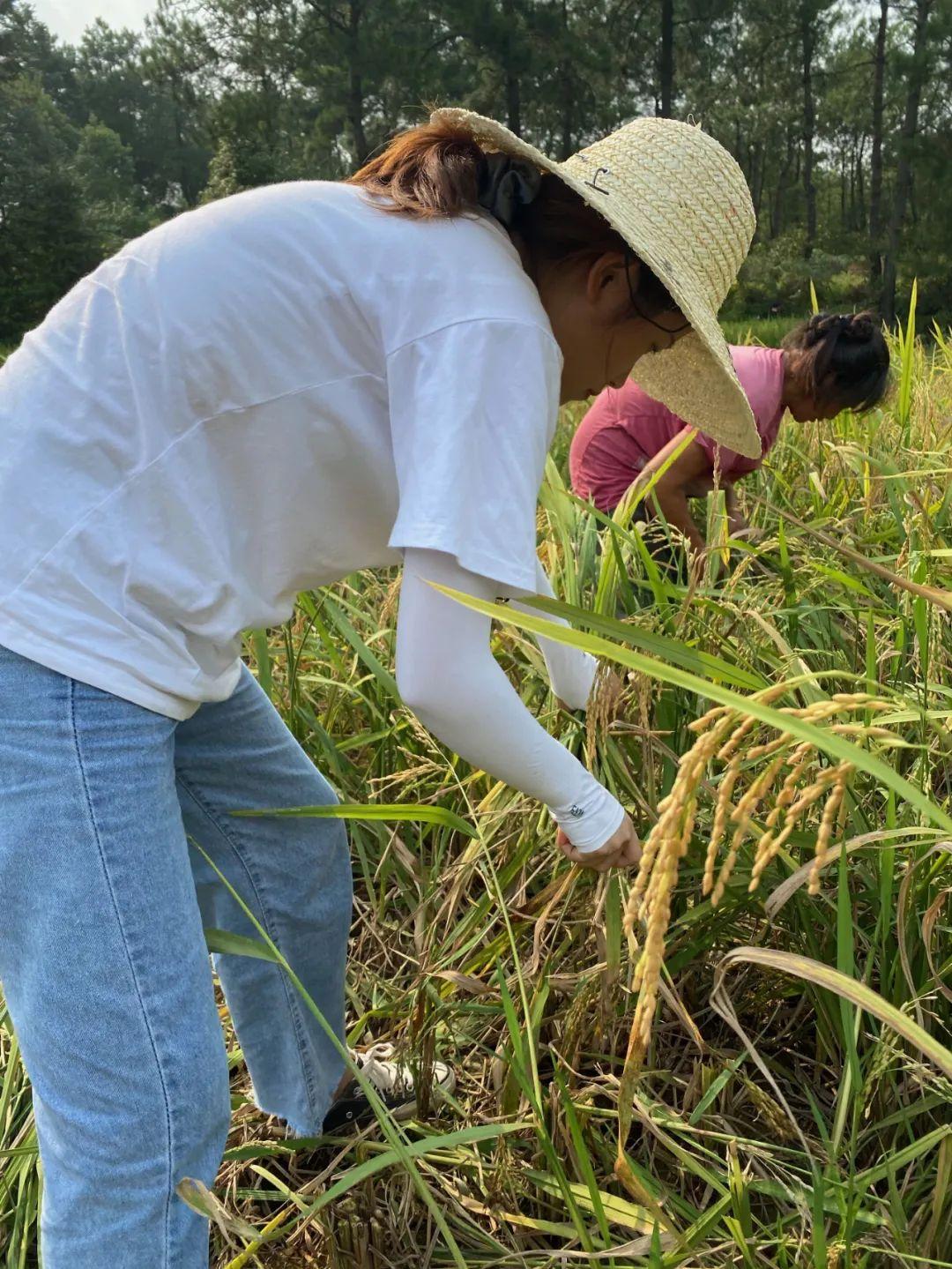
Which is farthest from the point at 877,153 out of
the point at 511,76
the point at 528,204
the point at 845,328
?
the point at 528,204

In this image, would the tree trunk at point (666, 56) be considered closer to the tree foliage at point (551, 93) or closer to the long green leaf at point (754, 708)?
the tree foliage at point (551, 93)

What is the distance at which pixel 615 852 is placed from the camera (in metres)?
1.07

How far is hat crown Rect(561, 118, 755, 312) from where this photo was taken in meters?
1.02

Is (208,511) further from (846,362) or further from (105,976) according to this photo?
(846,362)

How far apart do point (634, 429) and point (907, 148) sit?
71.3ft

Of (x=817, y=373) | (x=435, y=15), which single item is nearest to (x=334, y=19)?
(x=435, y=15)

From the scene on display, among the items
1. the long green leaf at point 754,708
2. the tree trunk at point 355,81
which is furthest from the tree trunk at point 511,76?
the long green leaf at point 754,708

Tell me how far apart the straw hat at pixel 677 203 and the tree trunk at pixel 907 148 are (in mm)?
21107

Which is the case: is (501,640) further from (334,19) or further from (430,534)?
(334,19)

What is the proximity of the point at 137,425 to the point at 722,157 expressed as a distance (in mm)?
722

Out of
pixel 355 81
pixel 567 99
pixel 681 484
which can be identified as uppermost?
pixel 355 81

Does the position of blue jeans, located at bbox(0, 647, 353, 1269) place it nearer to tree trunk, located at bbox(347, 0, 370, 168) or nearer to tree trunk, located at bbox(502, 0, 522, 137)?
tree trunk, located at bbox(502, 0, 522, 137)

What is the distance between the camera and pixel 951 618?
158 centimetres

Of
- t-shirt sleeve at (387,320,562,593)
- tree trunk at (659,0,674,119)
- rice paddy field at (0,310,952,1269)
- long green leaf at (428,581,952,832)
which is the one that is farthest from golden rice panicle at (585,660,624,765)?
tree trunk at (659,0,674,119)
